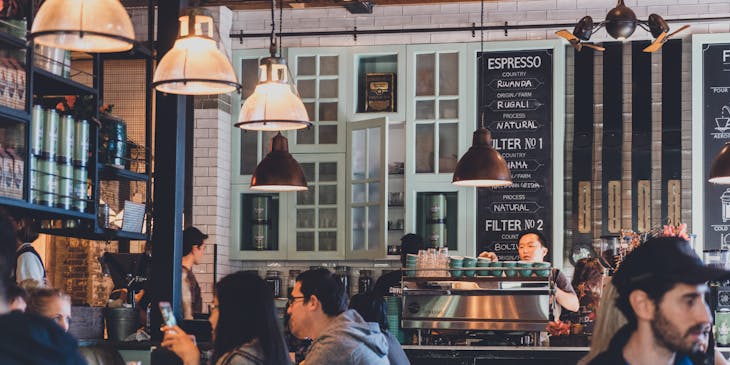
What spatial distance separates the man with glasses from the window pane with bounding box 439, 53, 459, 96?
5095 mm

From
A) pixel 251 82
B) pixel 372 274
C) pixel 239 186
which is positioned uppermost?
pixel 251 82

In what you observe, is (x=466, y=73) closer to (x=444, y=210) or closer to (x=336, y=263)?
(x=444, y=210)

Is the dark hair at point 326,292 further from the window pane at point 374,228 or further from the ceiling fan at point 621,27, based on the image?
the window pane at point 374,228

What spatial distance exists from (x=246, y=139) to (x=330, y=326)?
5716mm

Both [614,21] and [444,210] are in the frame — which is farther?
[444,210]

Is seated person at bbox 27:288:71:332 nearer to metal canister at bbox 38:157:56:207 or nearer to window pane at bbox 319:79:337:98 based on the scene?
metal canister at bbox 38:157:56:207

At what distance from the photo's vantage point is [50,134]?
18.9ft

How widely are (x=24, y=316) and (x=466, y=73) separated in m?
7.96

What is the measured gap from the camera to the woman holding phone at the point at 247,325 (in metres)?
4.11

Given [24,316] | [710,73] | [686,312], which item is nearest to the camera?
[24,316]

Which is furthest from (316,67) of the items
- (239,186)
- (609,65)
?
(609,65)

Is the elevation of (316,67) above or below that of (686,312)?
above

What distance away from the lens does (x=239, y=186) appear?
10.4 metres

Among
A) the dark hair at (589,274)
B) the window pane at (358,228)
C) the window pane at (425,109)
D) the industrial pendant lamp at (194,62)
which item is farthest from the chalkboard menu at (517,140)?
the industrial pendant lamp at (194,62)
